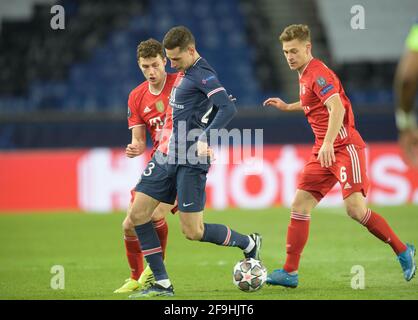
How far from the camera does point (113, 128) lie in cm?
A: 1588

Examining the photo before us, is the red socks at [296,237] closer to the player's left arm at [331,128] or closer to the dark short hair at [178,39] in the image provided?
the player's left arm at [331,128]

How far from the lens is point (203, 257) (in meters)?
9.72

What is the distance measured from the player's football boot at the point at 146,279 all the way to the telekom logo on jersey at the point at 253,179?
24.9 ft

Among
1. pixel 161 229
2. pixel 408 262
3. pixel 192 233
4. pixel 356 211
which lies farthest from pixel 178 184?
pixel 408 262

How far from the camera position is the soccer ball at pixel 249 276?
692cm

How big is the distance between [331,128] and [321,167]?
20.9 inches

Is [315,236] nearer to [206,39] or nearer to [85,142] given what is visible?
[85,142]

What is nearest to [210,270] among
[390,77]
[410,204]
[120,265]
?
[120,265]

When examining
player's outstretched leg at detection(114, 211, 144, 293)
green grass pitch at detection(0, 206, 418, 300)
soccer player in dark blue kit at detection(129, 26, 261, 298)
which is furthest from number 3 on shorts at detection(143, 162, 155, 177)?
green grass pitch at detection(0, 206, 418, 300)

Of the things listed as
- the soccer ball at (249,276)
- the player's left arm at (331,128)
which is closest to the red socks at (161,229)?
the soccer ball at (249,276)

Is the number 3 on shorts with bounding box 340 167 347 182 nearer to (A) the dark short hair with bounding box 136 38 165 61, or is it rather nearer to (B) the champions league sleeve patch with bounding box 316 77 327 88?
(B) the champions league sleeve patch with bounding box 316 77 327 88

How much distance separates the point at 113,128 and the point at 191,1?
6.47 m

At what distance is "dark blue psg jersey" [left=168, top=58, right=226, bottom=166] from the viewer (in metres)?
6.79

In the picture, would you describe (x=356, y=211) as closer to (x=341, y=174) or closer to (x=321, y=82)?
(x=341, y=174)
